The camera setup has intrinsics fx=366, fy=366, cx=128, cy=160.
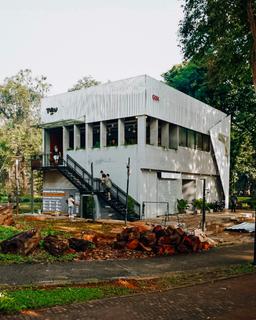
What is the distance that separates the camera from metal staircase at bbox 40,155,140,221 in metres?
25.7

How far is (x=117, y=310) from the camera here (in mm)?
7082

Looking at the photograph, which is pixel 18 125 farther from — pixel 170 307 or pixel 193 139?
pixel 170 307

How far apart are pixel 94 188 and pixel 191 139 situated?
10.6 metres

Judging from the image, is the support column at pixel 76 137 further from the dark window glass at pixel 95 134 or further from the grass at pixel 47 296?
the grass at pixel 47 296

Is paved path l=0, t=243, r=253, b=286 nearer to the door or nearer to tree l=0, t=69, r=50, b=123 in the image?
the door

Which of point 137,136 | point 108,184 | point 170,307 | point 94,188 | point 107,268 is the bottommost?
point 107,268

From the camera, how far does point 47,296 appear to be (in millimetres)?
7566

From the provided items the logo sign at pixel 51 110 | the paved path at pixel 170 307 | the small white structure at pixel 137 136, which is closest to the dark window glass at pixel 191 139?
the small white structure at pixel 137 136

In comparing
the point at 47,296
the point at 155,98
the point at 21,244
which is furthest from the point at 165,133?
the point at 47,296

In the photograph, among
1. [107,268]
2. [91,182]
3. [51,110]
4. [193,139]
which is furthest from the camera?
[193,139]

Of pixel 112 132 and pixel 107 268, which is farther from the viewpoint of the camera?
pixel 112 132

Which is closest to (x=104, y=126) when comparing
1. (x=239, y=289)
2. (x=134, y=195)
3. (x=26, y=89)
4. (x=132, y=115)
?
(x=132, y=115)

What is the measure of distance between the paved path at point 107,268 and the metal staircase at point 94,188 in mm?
12079

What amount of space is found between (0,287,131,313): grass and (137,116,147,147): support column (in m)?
17.7
